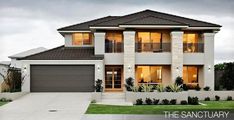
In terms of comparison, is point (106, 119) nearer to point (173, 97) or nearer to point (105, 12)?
point (173, 97)

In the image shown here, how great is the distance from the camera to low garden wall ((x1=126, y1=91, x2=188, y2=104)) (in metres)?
29.4

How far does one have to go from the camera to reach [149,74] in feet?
123

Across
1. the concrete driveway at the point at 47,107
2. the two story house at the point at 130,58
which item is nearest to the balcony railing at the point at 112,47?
the two story house at the point at 130,58

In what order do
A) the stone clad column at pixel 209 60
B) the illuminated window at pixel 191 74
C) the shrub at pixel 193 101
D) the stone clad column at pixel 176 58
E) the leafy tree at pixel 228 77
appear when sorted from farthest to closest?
the illuminated window at pixel 191 74, the stone clad column at pixel 209 60, the leafy tree at pixel 228 77, the stone clad column at pixel 176 58, the shrub at pixel 193 101

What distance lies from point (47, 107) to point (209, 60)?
16.6 meters

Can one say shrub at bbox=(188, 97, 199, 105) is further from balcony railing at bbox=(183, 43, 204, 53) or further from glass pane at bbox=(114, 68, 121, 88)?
glass pane at bbox=(114, 68, 121, 88)

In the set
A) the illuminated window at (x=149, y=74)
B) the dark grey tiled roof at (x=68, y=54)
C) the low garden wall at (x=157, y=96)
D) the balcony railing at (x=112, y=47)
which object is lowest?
Result: the low garden wall at (x=157, y=96)

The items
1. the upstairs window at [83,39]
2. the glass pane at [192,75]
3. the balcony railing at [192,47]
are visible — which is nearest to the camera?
the balcony railing at [192,47]

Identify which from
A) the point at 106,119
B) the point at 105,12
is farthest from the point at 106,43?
the point at 106,119

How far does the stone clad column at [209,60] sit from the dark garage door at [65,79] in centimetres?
971

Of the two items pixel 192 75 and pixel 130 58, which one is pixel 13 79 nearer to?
pixel 130 58

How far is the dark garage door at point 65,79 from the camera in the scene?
34969mm

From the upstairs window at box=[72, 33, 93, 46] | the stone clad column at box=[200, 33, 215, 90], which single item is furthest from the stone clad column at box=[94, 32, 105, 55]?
the stone clad column at box=[200, 33, 215, 90]

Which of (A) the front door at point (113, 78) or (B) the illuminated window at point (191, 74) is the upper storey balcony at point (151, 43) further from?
(B) the illuminated window at point (191, 74)
